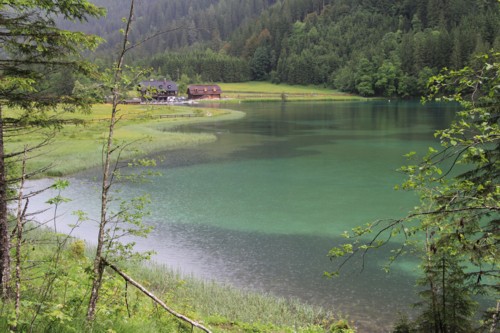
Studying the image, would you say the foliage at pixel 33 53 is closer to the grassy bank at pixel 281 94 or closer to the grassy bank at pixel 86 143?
the grassy bank at pixel 86 143

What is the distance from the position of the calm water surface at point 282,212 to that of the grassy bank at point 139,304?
186 cm

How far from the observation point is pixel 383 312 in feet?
52.1

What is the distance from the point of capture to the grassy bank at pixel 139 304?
7.47 m

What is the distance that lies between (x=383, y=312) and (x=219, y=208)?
16248 millimetres

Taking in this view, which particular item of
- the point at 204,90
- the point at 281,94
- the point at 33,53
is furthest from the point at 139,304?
the point at 204,90

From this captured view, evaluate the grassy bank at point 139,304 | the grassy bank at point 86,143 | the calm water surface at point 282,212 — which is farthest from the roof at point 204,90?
the grassy bank at point 139,304

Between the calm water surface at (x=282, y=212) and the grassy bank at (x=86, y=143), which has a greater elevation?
the grassy bank at (x=86, y=143)

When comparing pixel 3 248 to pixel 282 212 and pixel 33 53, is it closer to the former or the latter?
pixel 33 53

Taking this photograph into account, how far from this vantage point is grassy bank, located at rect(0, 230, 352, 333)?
24.5ft

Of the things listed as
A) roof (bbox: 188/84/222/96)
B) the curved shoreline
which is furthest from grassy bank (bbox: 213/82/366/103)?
the curved shoreline

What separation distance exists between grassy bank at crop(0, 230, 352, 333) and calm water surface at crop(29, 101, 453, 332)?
1.86 m

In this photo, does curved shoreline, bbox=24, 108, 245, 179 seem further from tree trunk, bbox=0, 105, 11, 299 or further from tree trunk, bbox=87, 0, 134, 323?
tree trunk, bbox=87, 0, 134, 323

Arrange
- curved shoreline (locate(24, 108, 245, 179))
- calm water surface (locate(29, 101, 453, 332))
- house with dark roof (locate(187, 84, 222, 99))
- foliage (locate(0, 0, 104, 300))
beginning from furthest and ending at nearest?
house with dark roof (locate(187, 84, 222, 99)) < curved shoreline (locate(24, 108, 245, 179)) < calm water surface (locate(29, 101, 453, 332)) < foliage (locate(0, 0, 104, 300))

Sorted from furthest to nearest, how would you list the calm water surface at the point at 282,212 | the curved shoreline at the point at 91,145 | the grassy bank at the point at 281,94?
→ the grassy bank at the point at 281,94 → the curved shoreline at the point at 91,145 → the calm water surface at the point at 282,212
